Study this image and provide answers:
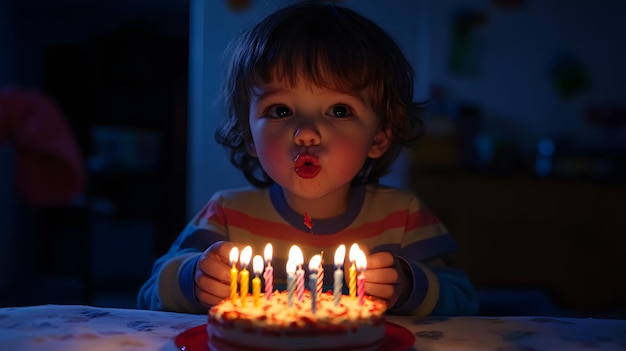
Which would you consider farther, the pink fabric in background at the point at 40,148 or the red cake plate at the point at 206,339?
the pink fabric in background at the point at 40,148

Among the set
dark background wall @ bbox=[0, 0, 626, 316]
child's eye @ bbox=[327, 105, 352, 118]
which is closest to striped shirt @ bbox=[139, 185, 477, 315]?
child's eye @ bbox=[327, 105, 352, 118]

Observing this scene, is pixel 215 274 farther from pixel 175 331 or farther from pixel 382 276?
pixel 382 276

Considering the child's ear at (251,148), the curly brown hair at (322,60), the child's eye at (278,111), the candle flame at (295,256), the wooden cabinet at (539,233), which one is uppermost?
the curly brown hair at (322,60)

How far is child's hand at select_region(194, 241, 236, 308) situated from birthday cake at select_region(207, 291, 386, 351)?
23cm

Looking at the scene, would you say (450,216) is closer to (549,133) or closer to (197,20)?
(549,133)

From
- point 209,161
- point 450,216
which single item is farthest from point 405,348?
point 450,216

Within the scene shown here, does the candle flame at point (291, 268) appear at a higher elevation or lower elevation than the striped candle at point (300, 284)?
higher

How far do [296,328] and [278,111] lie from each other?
1.87 feet

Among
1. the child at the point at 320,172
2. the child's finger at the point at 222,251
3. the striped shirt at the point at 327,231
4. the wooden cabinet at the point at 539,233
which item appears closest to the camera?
the child's finger at the point at 222,251

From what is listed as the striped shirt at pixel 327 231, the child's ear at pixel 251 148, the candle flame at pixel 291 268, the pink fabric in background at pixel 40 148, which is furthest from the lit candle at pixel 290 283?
the pink fabric in background at pixel 40 148

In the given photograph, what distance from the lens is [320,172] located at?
134 cm

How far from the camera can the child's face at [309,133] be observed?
4.34ft

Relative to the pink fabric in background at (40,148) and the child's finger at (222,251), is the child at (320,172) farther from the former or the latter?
the pink fabric in background at (40,148)

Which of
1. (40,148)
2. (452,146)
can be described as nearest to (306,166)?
(40,148)
